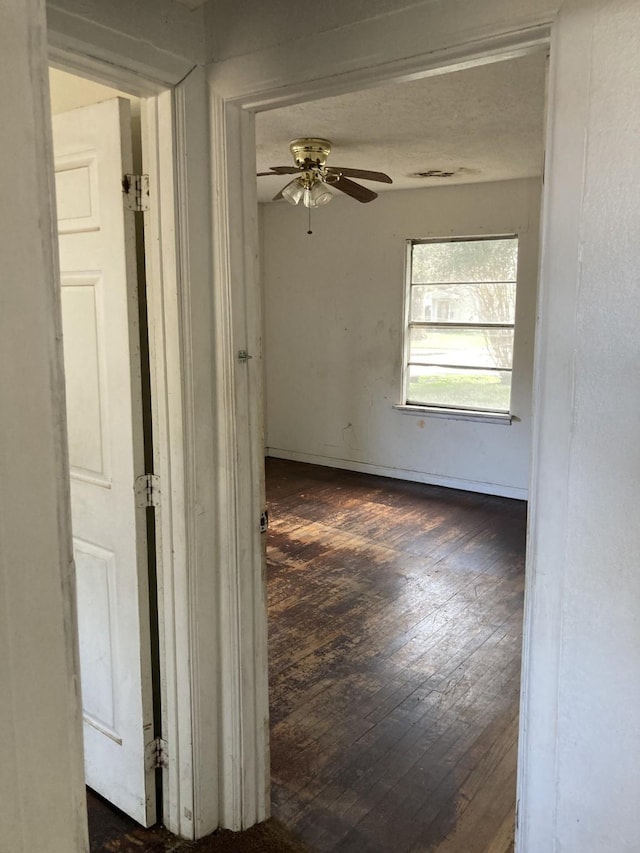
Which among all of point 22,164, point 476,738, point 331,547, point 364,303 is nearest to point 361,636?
point 476,738

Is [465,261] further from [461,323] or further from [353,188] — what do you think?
[353,188]

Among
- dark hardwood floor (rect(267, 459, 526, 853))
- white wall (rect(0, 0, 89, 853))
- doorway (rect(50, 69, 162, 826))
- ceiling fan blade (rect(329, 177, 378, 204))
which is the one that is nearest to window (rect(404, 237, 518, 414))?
dark hardwood floor (rect(267, 459, 526, 853))

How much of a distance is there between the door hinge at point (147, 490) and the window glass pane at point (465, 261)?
420 cm

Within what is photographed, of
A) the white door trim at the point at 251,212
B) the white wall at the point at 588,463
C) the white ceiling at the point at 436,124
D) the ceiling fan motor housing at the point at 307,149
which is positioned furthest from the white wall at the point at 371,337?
the white wall at the point at 588,463

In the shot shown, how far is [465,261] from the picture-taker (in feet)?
18.1

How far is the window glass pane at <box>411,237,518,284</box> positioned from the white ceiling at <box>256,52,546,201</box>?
0.59 meters

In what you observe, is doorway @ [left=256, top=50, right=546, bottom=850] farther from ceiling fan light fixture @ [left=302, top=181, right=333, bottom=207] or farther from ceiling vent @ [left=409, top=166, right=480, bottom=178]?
ceiling fan light fixture @ [left=302, top=181, right=333, bottom=207]

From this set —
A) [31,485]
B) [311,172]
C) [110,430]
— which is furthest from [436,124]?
[31,485]

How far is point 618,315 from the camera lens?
118cm

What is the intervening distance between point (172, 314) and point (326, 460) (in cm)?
490

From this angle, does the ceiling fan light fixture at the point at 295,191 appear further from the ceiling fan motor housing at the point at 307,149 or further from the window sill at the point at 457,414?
the window sill at the point at 457,414

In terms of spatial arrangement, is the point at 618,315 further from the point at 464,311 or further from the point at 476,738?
the point at 464,311

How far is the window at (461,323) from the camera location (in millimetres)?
5391

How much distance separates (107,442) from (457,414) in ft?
13.8
